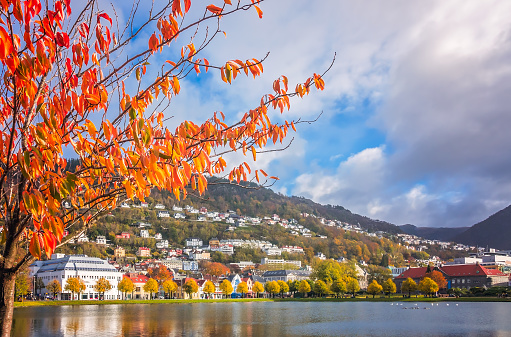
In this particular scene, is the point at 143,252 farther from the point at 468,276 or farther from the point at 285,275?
the point at 468,276

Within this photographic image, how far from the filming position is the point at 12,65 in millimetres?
3066

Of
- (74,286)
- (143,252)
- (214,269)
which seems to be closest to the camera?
(74,286)

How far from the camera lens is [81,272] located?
281 ft

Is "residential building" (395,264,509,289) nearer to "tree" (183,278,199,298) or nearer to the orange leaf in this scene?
"tree" (183,278,199,298)

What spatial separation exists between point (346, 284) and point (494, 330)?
60.7m

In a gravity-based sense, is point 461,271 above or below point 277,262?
below

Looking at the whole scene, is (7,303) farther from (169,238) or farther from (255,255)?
(169,238)

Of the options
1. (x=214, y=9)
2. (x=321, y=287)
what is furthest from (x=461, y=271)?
(x=214, y=9)

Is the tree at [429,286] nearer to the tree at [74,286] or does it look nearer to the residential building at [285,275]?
the residential building at [285,275]

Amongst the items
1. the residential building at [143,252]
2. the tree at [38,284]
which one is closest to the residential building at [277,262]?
the residential building at [143,252]

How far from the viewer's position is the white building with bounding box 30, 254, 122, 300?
83312mm

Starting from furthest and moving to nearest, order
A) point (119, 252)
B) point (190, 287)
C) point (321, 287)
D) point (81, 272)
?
point (119, 252), point (190, 287), point (81, 272), point (321, 287)

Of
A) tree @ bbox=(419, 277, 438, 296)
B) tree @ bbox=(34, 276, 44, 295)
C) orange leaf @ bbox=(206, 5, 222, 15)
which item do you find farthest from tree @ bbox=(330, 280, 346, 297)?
orange leaf @ bbox=(206, 5, 222, 15)

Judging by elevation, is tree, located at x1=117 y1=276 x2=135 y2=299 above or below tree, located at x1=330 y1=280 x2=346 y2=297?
above
